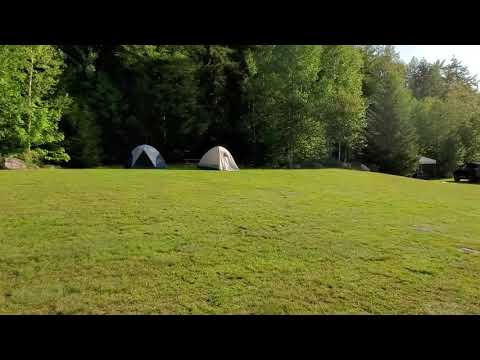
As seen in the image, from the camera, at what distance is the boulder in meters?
14.7

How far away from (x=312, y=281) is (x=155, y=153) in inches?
657

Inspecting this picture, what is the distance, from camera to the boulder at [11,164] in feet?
48.2

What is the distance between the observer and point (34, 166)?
1672cm

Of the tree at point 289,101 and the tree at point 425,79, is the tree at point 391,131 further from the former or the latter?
the tree at point 425,79

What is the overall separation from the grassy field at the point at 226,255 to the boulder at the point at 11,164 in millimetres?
7217

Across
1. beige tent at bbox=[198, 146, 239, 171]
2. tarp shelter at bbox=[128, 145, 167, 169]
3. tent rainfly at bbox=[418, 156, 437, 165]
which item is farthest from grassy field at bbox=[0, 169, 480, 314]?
tent rainfly at bbox=[418, 156, 437, 165]

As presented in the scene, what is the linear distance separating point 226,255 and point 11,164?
15.5m

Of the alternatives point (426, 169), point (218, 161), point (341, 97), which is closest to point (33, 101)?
point (218, 161)

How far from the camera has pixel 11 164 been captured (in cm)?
1493

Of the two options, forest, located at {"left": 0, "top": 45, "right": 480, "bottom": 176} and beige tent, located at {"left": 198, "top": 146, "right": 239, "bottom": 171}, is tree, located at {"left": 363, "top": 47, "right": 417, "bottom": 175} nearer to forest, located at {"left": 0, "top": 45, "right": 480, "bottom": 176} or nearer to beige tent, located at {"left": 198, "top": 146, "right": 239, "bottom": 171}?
forest, located at {"left": 0, "top": 45, "right": 480, "bottom": 176}

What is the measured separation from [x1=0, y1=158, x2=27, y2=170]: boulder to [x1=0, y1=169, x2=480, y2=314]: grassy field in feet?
23.7
